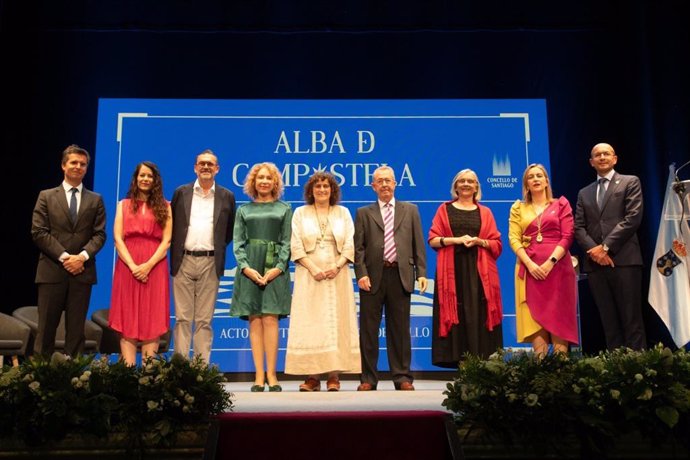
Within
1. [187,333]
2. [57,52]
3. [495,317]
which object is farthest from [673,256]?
[57,52]

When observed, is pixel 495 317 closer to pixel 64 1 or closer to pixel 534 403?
pixel 534 403

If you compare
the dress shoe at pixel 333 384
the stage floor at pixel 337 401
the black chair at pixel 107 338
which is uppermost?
the black chair at pixel 107 338

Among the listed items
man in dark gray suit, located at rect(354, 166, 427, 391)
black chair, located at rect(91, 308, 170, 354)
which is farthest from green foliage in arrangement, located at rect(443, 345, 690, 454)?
black chair, located at rect(91, 308, 170, 354)

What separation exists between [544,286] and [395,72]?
3021 millimetres

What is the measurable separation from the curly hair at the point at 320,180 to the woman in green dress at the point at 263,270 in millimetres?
198

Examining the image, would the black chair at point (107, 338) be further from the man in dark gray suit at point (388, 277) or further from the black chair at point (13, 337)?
the man in dark gray suit at point (388, 277)

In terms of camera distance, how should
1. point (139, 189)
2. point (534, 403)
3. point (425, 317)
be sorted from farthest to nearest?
point (425, 317), point (139, 189), point (534, 403)

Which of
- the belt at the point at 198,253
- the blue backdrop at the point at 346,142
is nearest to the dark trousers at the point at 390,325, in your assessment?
the belt at the point at 198,253

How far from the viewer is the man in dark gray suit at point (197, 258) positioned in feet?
15.4

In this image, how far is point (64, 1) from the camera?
6992 millimetres

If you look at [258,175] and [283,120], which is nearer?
[258,175]

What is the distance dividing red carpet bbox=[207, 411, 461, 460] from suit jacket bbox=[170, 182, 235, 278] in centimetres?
195

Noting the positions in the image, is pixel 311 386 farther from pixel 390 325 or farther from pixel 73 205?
pixel 73 205

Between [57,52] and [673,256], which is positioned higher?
[57,52]
